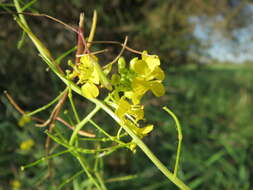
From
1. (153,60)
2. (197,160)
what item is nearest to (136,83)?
(153,60)

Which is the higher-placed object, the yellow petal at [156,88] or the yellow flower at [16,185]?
the yellow petal at [156,88]

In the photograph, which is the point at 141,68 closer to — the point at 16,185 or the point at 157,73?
the point at 157,73

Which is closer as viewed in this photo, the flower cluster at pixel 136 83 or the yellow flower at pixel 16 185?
the flower cluster at pixel 136 83

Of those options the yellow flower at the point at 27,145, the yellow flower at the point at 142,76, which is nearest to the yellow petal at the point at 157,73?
the yellow flower at the point at 142,76

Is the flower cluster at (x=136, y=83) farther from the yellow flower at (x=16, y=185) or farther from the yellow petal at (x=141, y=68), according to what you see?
the yellow flower at (x=16, y=185)

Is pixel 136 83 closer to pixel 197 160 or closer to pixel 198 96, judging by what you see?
pixel 197 160

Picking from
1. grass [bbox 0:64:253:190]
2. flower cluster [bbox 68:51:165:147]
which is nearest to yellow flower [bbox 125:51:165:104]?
flower cluster [bbox 68:51:165:147]

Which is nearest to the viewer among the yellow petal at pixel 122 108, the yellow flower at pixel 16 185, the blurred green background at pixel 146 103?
the yellow petal at pixel 122 108

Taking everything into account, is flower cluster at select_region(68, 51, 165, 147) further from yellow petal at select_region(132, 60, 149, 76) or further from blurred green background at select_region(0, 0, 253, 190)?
blurred green background at select_region(0, 0, 253, 190)
